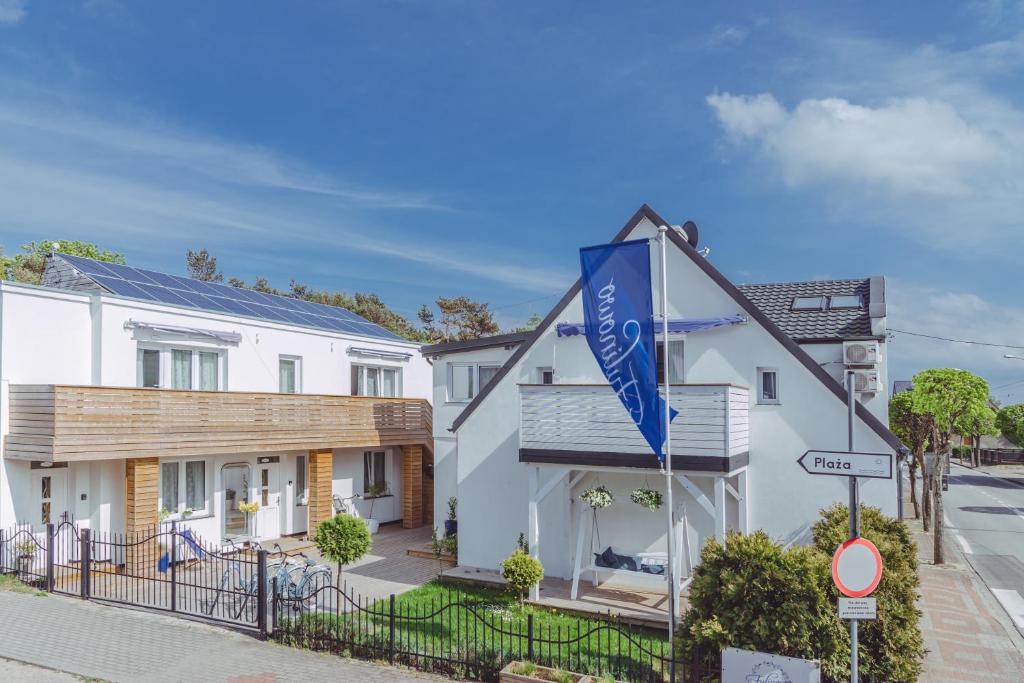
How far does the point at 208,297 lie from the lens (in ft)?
74.2

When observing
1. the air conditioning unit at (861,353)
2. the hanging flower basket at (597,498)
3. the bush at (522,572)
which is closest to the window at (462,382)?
the hanging flower basket at (597,498)

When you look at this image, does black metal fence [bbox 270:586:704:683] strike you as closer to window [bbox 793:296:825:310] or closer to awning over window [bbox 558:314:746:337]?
awning over window [bbox 558:314:746:337]

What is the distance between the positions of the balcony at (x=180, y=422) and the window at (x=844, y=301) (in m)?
14.1

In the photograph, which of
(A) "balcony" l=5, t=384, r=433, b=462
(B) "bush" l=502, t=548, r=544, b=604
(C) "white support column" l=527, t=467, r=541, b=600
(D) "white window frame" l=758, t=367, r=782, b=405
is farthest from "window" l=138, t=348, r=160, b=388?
(D) "white window frame" l=758, t=367, r=782, b=405

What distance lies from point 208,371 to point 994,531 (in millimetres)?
27584

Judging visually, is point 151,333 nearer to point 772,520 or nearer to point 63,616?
point 63,616

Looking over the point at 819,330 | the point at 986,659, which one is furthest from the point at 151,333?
the point at 986,659

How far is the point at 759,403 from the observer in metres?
15.4

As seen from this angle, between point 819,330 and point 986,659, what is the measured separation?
842 cm

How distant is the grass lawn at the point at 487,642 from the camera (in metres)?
10.0

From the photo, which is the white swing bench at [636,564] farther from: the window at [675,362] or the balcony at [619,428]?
the window at [675,362]

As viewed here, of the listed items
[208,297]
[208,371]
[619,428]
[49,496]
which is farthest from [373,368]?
[619,428]

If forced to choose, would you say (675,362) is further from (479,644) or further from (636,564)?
(479,644)

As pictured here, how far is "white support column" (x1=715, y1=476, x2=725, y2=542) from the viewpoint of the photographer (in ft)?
A: 44.9
